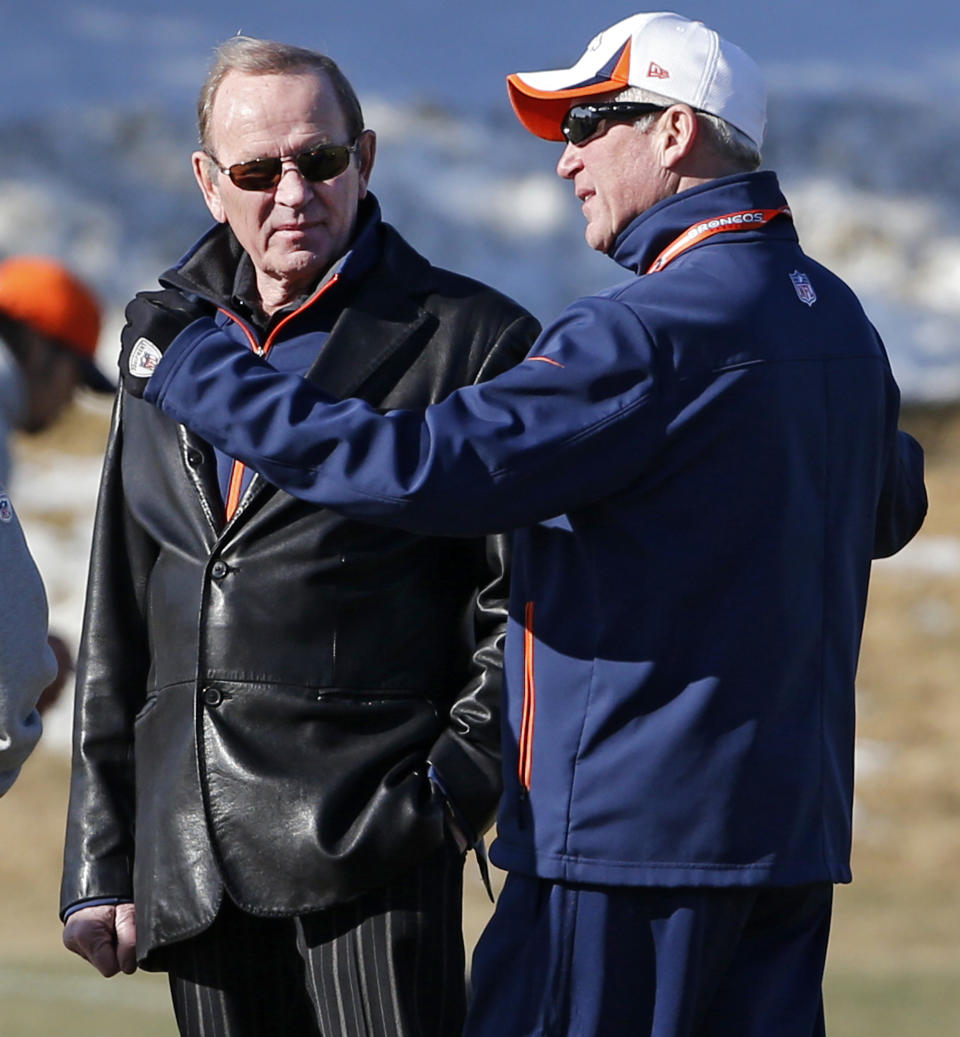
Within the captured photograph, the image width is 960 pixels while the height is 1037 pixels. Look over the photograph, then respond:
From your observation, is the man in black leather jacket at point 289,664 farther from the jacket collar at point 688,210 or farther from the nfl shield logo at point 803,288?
the nfl shield logo at point 803,288

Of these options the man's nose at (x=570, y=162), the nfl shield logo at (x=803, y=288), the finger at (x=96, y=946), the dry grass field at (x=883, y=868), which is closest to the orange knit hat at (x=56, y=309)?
the dry grass field at (x=883, y=868)

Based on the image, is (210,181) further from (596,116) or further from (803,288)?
(803,288)

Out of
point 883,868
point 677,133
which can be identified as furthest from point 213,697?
point 883,868

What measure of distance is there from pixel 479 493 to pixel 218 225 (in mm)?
811

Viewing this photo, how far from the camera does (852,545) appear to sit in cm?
223

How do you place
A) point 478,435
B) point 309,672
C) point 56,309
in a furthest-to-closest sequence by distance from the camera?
point 56,309, point 309,672, point 478,435

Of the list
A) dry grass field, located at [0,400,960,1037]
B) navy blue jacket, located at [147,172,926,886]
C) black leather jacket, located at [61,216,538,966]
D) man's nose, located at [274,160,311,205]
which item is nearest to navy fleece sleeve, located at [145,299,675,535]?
navy blue jacket, located at [147,172,926,886]

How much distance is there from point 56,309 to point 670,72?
9.54 feet

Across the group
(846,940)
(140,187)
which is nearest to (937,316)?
(140,187)

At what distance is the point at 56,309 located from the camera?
191 inches

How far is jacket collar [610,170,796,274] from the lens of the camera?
222 cm

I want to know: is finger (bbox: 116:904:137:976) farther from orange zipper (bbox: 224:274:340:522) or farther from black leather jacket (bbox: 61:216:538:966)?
orange zipper (bbox: 224:274:340:522)

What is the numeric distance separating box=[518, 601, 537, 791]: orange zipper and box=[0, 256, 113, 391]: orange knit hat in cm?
277

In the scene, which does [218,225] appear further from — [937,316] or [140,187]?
[140,187]
